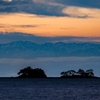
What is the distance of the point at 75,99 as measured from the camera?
3661 inches

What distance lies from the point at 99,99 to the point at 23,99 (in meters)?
25.5

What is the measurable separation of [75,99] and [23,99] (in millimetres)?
17299

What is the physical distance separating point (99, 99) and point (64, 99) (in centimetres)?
1183

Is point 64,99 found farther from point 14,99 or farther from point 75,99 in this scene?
point 14,99

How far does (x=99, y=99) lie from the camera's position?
309 ft

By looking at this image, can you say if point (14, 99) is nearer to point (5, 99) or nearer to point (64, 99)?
point (5, 99)

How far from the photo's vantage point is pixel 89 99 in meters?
94.2

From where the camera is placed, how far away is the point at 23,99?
306 ft

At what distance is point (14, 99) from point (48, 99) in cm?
1136

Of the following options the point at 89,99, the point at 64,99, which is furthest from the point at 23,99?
the point at 89,99

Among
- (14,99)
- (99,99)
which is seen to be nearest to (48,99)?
(14,99)

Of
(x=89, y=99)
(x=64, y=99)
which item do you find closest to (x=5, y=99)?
(x=64, y=99)

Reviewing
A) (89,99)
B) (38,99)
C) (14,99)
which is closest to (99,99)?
(89,99)

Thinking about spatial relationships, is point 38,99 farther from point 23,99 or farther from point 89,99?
point 89,99
